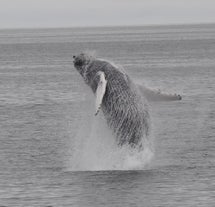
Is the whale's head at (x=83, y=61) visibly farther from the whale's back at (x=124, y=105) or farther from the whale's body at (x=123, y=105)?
the whale's back at (x=124, y=105)

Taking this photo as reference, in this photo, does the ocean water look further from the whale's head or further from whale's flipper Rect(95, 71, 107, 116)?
whale's flipper Rect(95, 71, 107, 116)

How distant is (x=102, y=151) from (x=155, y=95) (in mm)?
2976

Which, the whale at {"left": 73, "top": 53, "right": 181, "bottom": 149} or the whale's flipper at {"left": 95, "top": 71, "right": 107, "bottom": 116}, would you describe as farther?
the whale at {"left": 73, "top": 53, "right": 181, "bottom": 149}

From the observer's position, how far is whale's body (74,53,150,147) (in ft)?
83.5

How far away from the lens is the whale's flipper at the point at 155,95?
85.3 feet

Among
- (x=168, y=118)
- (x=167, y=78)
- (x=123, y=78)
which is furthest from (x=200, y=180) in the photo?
(x=167, y=78)

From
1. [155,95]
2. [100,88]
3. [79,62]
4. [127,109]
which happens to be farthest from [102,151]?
[100,88]

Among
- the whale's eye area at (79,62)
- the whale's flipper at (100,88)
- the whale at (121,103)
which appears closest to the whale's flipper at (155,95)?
the whale at (121,103)

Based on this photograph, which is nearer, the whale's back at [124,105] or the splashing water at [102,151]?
the whale's back at [124,105]

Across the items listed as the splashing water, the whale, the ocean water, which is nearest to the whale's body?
the whale

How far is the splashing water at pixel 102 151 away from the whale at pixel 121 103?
1.21 feet

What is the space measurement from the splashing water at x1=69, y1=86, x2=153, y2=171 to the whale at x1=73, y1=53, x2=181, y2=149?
1.21ft

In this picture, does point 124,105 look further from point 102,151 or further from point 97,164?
point 97,164

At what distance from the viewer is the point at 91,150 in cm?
2911
